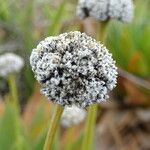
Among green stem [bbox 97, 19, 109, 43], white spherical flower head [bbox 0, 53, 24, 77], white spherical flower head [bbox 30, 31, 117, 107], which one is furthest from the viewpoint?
white spherical flower head [bbox 0, 53, 24, 77]

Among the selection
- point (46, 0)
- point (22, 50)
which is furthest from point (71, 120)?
point (46, 0)

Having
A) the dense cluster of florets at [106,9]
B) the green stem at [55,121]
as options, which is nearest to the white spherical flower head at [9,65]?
the dense cluster of florets at [106,9]

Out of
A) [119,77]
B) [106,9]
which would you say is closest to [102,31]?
[106,9]

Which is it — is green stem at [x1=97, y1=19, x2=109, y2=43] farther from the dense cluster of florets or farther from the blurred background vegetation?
the blurred background vegetation

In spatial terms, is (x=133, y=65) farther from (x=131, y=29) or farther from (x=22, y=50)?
(x=22, y=50)

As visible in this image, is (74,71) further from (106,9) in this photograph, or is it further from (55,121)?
(106,9)

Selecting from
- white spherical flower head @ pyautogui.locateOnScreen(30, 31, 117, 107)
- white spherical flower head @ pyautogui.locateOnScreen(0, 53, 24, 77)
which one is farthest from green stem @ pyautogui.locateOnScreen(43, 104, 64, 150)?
white spherical flower head @ pyautogui.locateOnScreen(0, 53, 24, 77)
